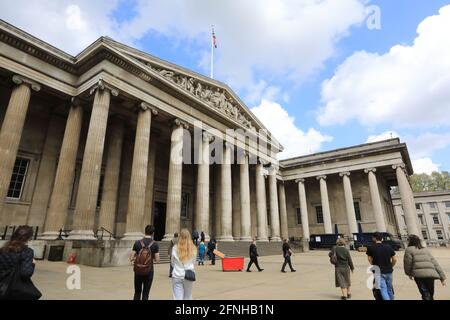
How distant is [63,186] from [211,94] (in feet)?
47.6

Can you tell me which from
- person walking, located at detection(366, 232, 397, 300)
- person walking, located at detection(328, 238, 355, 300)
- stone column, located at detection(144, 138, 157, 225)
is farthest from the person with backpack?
stone column, located at detection(144, 138, 157, 225)

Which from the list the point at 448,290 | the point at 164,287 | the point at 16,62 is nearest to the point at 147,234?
the point at 164,287

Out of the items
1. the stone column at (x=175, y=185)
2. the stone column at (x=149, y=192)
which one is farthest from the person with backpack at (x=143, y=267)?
the stone column at (x=149, y=192)

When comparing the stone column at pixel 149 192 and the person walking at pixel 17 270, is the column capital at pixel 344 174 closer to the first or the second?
the stone column at pixel 149 192

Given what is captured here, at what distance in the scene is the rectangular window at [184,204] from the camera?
28203 millimetres

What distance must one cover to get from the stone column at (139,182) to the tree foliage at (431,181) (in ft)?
254

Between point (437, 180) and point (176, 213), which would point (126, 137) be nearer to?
point (176, 213)

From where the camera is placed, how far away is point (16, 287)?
3.29m

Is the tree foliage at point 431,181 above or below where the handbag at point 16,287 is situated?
above

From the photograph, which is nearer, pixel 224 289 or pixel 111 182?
pixel 224 289

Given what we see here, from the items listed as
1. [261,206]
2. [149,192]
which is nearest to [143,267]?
[149,192]

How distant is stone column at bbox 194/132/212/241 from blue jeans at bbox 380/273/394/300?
52.9ft

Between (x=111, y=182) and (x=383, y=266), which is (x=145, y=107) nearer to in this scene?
(x=111, y=182)
